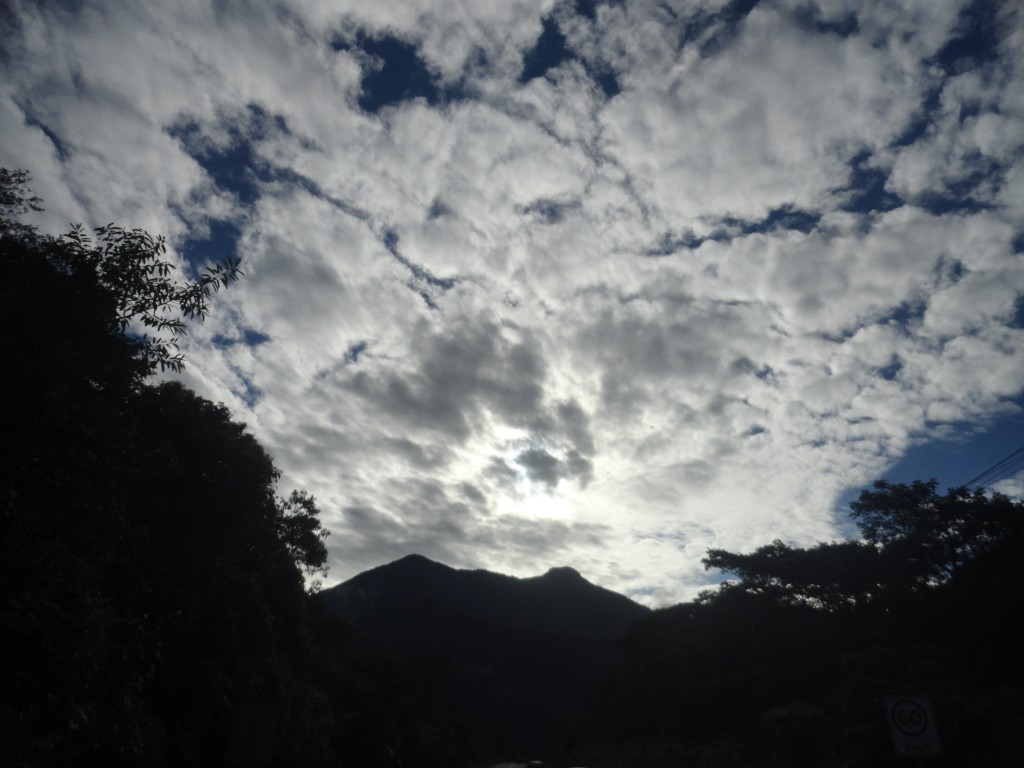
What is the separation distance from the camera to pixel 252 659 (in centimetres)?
1964

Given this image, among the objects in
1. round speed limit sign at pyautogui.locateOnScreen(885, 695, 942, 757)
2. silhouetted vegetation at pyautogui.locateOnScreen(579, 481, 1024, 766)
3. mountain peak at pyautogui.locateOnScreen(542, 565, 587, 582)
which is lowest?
round speed limit sign at pyautogui.locateOnScreen(885, 695, 942, 757)

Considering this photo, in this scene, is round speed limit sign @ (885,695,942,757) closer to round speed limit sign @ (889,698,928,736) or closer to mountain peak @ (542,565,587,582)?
round speed limit sign @ (889,698,928,736)

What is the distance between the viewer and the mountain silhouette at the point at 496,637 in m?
107

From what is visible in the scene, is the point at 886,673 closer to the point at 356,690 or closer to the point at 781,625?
the point at 781,625

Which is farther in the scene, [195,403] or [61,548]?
[195,403]

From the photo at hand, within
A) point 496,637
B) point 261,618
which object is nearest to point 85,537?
point 261,618

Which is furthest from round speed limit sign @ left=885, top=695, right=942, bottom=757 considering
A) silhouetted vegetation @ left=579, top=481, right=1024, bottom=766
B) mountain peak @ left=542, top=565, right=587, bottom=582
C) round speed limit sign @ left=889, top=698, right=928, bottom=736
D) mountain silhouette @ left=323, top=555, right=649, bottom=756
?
mountain peak @ left=542, top=565, right=587, bottom=582

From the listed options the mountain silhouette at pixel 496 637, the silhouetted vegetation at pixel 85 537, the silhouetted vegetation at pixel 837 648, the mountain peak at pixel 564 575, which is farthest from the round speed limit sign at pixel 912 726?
the mountain peak at pixel 564 575

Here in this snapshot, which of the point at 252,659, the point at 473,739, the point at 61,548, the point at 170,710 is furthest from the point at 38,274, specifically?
the point at 473,739

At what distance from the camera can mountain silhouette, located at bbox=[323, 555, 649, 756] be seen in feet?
351

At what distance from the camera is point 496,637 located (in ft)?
413

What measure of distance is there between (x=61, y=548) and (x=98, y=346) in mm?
3211

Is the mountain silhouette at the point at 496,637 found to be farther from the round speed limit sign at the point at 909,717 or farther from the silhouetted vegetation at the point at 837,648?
the round speed limit sign at the point at 909,717

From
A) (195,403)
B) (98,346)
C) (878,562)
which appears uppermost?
(878,562)
